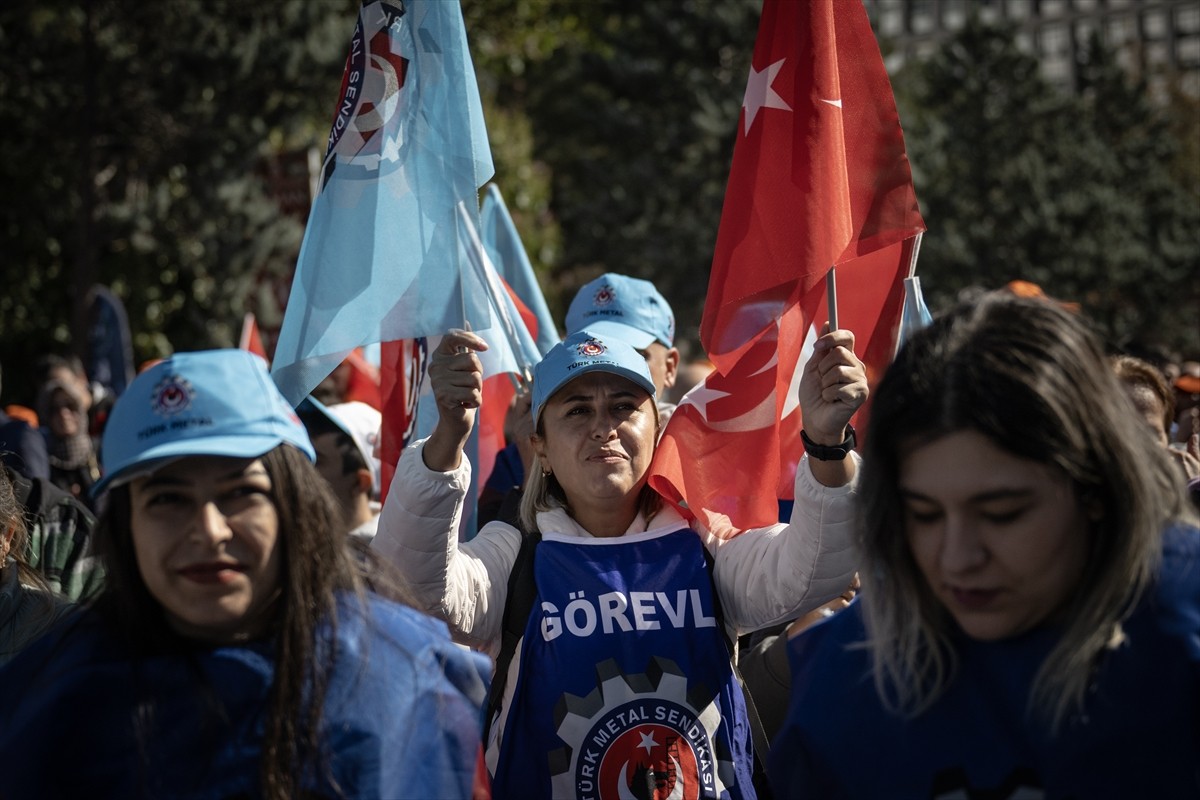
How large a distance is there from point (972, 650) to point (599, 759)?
111 centimetres

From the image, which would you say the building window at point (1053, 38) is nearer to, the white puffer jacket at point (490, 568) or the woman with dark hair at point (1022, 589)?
the white puffer jacket at point (490, 568)

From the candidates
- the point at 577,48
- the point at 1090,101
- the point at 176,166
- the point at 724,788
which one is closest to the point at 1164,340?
the point at 1090,101

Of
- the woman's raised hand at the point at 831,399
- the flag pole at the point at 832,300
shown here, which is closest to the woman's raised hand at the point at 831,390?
the woman's raised hand at the point at 831,399

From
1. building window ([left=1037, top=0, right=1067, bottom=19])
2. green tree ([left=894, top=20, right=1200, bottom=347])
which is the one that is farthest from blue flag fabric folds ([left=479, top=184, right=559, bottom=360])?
building window ([left=1037, top=0, right=1067, bottom=19])

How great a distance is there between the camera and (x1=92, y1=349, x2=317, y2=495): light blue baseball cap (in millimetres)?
2281

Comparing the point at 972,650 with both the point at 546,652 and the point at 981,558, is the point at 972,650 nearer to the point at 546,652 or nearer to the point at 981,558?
the point at 981,558

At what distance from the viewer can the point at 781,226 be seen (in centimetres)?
372

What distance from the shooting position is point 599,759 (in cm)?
305

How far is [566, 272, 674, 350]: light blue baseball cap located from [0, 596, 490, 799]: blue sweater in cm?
275

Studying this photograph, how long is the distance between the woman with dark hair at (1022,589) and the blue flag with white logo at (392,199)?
188cm

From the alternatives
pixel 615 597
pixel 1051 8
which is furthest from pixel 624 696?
pixel 1051 8

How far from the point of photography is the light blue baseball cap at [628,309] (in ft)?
16.8

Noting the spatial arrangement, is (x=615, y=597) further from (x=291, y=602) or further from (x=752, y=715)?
(x=291, y=602)

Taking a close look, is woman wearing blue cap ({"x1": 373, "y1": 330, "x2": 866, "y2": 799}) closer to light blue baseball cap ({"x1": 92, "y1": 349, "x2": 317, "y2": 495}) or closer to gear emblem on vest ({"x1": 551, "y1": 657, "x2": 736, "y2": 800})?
gear emblem on vest ({"x1": 551, "y1": 657, "x2": 736, "y2": 800})
